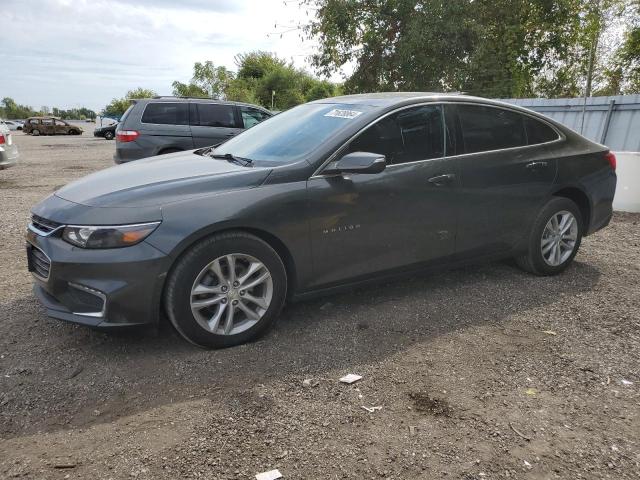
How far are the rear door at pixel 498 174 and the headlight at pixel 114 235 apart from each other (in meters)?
2.47

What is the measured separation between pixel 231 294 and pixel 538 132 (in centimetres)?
320

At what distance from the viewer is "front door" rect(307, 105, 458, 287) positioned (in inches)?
143

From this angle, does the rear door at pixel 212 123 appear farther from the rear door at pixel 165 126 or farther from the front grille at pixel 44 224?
the front grille at pixel 44 224

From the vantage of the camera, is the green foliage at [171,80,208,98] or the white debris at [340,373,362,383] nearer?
the white debris at [340,373,362,383]

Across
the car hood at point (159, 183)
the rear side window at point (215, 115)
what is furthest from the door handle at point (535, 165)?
the rear side window at point (215, 115)

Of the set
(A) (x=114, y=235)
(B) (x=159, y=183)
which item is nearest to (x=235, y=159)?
(B) (x=159, y=183)

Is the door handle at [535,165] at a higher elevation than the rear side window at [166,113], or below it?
below

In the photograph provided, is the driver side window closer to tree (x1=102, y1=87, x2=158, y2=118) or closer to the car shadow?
the car shadow

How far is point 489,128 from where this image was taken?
14.6 feet

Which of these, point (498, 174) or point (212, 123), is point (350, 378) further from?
point (212, 123)

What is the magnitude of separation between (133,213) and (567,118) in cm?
1055

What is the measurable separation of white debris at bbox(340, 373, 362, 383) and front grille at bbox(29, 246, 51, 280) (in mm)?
1917

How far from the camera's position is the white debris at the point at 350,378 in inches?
121

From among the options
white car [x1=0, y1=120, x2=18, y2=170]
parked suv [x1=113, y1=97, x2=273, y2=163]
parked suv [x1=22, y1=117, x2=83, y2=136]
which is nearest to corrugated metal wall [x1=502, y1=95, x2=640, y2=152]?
parked suv [x1=113, y1=97, x2=273, y2=163]
